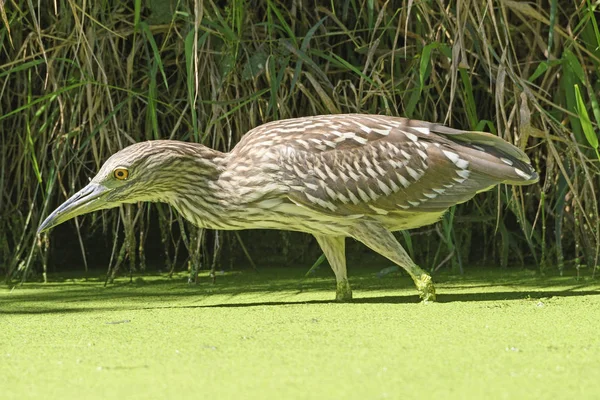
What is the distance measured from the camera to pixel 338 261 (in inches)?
169

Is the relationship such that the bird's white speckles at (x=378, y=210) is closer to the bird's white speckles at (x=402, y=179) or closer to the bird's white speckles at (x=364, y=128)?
the bird's white speckles at (x=402, y=179)

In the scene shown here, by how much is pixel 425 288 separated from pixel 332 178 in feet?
1.82

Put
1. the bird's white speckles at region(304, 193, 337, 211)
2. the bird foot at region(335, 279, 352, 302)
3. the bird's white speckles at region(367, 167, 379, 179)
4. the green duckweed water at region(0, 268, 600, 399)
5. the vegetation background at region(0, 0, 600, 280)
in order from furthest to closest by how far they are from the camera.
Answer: the vegetation background at region(0, 0, 600, 280), the bird foot at region(335, 279, 352, 302), the bird's white speckles at region(367, 167, 379, 179), the bird's white speckles at region(304, 193, 337, 211), the green duckweed water at region(0, 268, 600, 399)

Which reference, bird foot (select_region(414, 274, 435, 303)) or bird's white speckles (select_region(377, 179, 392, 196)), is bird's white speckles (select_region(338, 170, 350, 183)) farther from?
bird foot (select_region(414, 274, 435, 303))

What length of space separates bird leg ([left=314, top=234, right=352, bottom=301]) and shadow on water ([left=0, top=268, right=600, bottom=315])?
5 centimetres

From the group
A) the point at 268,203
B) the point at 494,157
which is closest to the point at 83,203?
the point at 268,203

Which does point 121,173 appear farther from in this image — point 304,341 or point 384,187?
point 304,341

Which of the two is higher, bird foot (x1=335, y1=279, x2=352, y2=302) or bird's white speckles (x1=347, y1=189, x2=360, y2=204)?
bird's white speckles (x1=347, y1=189, x2=360, y2=204)

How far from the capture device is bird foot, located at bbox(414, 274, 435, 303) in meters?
4.04

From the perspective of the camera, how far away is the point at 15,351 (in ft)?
10.3

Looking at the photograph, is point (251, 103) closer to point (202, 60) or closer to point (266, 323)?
point (202, 60)

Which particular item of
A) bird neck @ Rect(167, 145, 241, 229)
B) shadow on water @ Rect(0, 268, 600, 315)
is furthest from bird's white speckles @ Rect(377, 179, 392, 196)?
bird neck @ Rect(167, 145, 241, 229)

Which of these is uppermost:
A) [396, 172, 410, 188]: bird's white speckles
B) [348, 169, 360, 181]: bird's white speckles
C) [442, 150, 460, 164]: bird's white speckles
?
[442, 150, 460, 164]: bird's white speckles

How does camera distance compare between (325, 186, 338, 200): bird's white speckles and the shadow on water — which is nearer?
(325, 186, 338, 200): bird's white speckles
